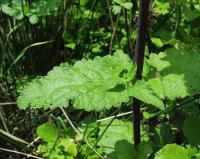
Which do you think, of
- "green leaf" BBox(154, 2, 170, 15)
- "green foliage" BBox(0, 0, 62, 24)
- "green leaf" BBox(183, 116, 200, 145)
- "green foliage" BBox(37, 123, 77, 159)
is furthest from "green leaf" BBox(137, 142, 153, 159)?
"green foliage" BBox(0, 0, 62, 24)

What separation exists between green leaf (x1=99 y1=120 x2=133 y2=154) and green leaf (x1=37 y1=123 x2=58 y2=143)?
215mm

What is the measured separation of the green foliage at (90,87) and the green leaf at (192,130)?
0.32m

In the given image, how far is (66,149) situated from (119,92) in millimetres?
577

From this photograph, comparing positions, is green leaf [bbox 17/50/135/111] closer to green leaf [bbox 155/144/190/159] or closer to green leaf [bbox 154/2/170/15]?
green leaf [bbox 155/144/190/159]

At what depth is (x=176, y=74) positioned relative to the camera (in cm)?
95

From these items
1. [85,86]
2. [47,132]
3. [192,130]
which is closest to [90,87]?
[85,86]

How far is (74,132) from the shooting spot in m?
1.43

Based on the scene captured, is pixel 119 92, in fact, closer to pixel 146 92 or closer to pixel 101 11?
pixel 146 92

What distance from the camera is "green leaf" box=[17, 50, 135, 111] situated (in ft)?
2.80

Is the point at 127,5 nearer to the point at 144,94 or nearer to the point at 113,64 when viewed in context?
the point at 113,64

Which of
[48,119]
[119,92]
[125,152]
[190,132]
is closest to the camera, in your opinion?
[119,92]

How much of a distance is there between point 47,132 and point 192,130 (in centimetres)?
44

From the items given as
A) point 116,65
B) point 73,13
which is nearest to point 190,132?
point 116,65

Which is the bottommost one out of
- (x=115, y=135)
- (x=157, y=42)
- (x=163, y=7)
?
(x=115, y=135)
